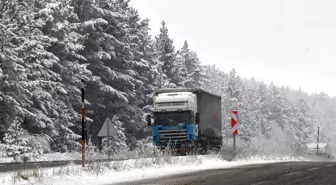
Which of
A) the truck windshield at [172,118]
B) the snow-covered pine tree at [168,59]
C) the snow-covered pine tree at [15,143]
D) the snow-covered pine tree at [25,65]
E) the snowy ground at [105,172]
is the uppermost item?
the snow-covered pine tree at [168,59]

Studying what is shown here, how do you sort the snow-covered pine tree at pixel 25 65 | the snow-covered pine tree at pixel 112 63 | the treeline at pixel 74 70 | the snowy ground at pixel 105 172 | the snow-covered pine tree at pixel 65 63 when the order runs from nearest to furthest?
the snowy ground at pixel 105 172, the snow-covered pine tree at pixel 25 65, the treeline at pixel 74 70, the snow-covered pine tree at pixel 65 63, the snow-covered pine tree at pixel 112 63

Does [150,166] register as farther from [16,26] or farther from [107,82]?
[107,82]

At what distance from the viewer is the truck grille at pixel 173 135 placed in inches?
1204

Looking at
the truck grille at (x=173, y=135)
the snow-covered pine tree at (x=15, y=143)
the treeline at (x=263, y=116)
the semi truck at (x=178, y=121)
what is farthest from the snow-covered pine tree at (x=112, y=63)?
the treeline at (x=263, y=116)

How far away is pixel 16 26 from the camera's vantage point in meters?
26.6

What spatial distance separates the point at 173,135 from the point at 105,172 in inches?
574

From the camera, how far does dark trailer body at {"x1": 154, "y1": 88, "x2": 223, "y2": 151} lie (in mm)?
31656

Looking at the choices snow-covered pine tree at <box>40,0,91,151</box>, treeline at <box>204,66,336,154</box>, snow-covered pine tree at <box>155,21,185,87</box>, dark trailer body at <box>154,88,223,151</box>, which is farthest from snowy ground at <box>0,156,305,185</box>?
treeline at <box>204,66,336,154</box>

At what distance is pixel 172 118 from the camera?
101 feet

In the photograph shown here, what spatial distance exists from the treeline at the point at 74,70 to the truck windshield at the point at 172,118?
19.9 feet

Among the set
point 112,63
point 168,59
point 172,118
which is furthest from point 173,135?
point 168,59

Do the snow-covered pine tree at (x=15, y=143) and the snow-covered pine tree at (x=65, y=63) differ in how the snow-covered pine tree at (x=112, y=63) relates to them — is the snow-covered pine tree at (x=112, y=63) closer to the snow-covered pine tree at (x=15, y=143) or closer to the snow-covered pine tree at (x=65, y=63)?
the snow-covered pine tree at (x=65, y=63)

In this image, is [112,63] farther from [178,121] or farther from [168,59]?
[178,121]

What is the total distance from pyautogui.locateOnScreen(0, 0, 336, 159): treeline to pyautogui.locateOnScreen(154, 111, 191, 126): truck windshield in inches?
239
